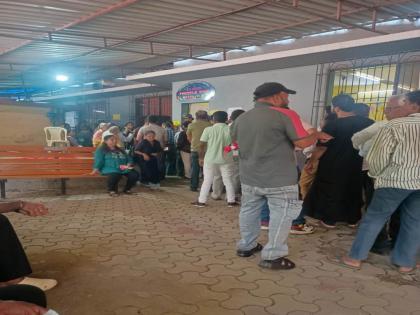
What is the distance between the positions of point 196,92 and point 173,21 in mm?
4626

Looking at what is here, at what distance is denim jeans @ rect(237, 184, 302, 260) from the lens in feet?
10.8

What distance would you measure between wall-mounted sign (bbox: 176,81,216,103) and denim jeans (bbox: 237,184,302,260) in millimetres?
7376

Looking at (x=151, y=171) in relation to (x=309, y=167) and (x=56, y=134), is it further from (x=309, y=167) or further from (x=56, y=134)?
(x=56, y=134)

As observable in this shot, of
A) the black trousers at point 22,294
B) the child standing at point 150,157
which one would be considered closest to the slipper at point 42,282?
the black trousers at point 22,294

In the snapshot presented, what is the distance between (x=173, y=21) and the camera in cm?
651

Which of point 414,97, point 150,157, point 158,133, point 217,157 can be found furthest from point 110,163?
point 414,97

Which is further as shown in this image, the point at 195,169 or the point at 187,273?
the point at 195,169

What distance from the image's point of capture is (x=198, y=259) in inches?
142

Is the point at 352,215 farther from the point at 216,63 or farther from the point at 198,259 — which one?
the point at 216,63

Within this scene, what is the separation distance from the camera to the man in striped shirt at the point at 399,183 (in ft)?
10.1

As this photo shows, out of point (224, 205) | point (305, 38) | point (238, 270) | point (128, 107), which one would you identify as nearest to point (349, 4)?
point (305, 38)

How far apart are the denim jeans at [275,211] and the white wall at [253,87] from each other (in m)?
5.22

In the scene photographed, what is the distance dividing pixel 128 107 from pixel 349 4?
13.0 metres

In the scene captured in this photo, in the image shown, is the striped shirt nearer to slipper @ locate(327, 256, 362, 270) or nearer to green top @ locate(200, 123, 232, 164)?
slipper @ locate(327, 256, 362, 270)
